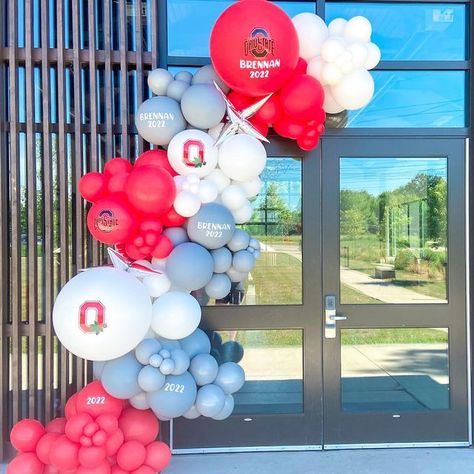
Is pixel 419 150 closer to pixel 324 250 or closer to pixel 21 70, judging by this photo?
pixel 324 250

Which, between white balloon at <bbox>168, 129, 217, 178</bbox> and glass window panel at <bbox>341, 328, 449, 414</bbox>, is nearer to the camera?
white balloon at <bbox>168, 129, 217, 178</bbox>

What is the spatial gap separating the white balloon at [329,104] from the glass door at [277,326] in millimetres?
355

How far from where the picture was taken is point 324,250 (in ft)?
10.6

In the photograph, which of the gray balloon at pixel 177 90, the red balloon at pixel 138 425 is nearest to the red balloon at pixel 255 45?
the gray balloon at pixel 177 90

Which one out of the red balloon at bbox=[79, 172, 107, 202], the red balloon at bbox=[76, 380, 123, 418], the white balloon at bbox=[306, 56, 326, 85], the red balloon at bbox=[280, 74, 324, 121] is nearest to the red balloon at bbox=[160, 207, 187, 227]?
the red balloon at bbox=[79, 172, 107, 202]

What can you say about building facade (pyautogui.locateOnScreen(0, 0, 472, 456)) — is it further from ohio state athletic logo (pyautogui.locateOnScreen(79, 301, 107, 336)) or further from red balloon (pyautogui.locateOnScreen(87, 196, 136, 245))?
ohio state athletic logo (pyautogui.locateOnScreen(79, 301, 107, 336))

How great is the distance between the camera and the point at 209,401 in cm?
242

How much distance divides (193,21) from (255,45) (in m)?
0.99

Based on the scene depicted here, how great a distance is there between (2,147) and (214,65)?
59.2 inches

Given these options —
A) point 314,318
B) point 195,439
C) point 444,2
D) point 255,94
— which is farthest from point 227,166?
point 444,2

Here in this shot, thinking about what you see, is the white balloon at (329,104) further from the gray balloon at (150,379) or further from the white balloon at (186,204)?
the gray balloon at (150,379)

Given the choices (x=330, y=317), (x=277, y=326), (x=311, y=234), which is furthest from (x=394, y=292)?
(x=277, y=326)

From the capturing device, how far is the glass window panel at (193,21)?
3.19 m

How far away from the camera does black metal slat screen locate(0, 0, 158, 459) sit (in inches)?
119
